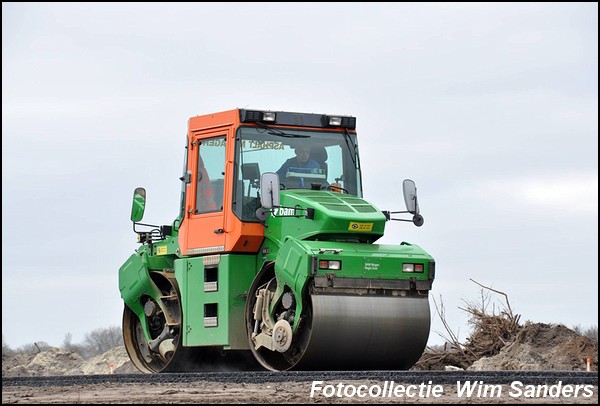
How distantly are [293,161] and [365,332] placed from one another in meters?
2.85

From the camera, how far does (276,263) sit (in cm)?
1817

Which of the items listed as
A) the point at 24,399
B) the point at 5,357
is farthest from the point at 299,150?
the point at 5,357

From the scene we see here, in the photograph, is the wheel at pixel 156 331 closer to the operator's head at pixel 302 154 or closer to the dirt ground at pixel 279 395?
the operator's head at pixel 302 154

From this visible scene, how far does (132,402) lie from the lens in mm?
13898

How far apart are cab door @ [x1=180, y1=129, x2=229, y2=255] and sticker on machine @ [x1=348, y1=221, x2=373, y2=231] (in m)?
1.93

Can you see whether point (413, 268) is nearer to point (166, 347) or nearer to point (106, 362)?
point (166, 347)

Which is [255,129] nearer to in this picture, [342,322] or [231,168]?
[231,168]

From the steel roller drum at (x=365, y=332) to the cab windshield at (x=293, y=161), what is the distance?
2.12 m

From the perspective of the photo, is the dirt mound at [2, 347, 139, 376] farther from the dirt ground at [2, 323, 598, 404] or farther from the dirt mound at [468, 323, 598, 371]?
the dirt mound at [468, 323, 598, 371]

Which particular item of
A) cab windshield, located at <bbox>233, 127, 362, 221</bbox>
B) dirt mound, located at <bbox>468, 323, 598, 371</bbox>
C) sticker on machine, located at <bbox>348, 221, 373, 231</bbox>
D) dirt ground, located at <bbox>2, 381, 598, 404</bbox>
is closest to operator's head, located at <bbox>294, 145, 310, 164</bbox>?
cab windshield, located at <bbox>233, 127, 362, 221</bbox>

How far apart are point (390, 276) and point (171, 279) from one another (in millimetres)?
3933

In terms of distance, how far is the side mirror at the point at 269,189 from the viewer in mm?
17969

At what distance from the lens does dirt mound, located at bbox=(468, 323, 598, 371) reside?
19.8 m

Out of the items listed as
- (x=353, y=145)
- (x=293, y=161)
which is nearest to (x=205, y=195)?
(x=293, y=161)
